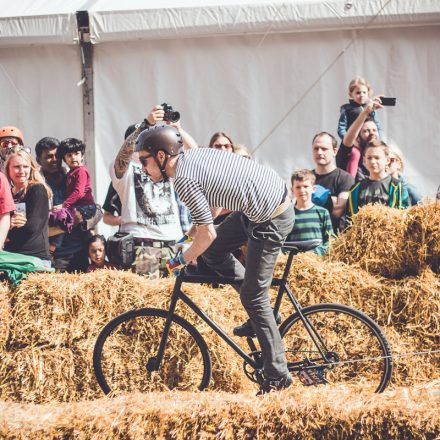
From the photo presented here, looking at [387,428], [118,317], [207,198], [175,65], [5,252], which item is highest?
[175,65]

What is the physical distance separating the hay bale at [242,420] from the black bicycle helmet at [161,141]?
1668 mm

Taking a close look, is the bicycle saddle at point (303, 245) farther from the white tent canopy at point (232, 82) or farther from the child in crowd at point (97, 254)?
the white tent canopy at point (232, 82)

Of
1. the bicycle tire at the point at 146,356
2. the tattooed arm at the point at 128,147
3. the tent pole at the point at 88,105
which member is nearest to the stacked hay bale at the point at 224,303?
the bicycle tire at the point at 146,356

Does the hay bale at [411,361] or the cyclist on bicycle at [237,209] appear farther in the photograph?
the hay bale at [411,361]

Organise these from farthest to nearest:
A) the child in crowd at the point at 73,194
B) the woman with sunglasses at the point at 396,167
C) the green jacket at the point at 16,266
→ the woman with sunglasses at the point at 396,167
the child in crowd at the point at 73,194
the green jacket at the point at 16,266

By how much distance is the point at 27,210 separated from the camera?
24.0 ft

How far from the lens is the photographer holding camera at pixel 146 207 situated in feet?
25.5

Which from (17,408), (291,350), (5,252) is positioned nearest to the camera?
(17,408)

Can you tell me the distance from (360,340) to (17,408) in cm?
254

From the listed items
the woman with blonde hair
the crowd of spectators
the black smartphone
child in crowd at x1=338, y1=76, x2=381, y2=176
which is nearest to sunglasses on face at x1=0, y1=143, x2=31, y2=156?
the crowd of spectators

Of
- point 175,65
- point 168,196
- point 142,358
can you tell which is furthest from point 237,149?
point 142,358

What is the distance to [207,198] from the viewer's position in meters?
5.84

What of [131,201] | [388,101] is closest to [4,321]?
[131,201]

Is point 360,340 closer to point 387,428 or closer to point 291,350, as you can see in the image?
point 291,350
